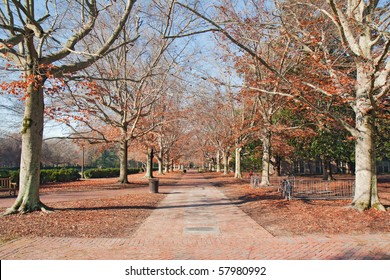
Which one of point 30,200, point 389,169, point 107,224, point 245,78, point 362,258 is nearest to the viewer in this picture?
point 362,258

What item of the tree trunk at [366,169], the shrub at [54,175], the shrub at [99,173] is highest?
the tree trunk at [366,169]

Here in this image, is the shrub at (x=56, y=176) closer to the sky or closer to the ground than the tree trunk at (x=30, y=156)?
closer to the ground

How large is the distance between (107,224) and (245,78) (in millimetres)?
13552

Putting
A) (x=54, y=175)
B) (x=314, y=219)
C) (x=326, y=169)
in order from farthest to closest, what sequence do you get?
(x=326, y=169) < (x=54, y=175) < (x=314, y=219)

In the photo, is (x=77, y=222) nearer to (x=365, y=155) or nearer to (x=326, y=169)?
(x=365, y=155)

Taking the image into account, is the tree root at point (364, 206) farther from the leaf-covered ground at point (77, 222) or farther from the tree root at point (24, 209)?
the tree root at point (24, 209)

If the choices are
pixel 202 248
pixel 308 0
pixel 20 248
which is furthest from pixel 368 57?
pixel 20 248

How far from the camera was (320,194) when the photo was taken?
16.2 m

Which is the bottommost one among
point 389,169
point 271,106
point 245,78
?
point 389,169

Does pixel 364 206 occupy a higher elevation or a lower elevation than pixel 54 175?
higher

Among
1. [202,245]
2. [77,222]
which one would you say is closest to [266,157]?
[77,222]

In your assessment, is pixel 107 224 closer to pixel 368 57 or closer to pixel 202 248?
pixel 202 248

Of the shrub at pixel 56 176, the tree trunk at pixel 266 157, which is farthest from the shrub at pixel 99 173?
the tree trunk at pixel 266 157

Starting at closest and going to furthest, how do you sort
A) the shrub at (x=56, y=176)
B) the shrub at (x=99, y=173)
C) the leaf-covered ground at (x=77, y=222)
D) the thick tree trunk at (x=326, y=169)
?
the leaf-covered ground at (x=77, y=222) → the shrub at (x=56, y=176) → the thick tree trunk at (x=326, y=169) → the shrub at (x=99, y=173)
